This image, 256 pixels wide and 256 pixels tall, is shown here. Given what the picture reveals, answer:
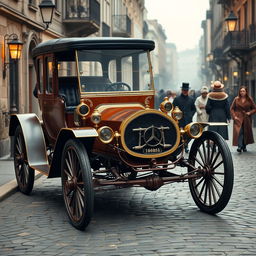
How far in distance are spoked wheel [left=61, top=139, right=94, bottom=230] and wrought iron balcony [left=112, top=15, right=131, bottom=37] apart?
107 feet

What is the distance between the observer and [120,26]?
40.4m

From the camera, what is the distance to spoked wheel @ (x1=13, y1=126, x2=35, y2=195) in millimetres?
8711

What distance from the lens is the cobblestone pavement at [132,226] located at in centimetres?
562

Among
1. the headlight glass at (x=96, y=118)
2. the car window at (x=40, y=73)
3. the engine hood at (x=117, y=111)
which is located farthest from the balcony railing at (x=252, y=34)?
the headlight glass at (x=96, y=118)

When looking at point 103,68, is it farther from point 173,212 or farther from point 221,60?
point 221,60

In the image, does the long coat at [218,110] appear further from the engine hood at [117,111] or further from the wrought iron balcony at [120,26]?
the wrought iron balcony at [120,26]

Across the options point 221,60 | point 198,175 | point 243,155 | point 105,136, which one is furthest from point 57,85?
point 221,60

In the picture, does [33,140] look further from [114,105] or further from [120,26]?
[120,26]

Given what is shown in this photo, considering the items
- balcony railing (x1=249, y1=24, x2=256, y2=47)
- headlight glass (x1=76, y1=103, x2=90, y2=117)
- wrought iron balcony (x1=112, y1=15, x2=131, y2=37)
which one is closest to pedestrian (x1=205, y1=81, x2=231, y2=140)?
headlight glass (x1=76, y1=103, x2=90, y2=117)

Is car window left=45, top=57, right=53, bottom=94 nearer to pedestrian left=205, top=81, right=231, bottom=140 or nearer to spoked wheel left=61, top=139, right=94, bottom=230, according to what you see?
spoked wheel left=61, top=139, right=94, bottom=230

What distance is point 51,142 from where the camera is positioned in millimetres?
8594

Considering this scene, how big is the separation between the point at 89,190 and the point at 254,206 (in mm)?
2353

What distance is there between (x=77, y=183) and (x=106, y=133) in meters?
0.61

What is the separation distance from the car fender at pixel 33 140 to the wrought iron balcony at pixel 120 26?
3066 centimetres
